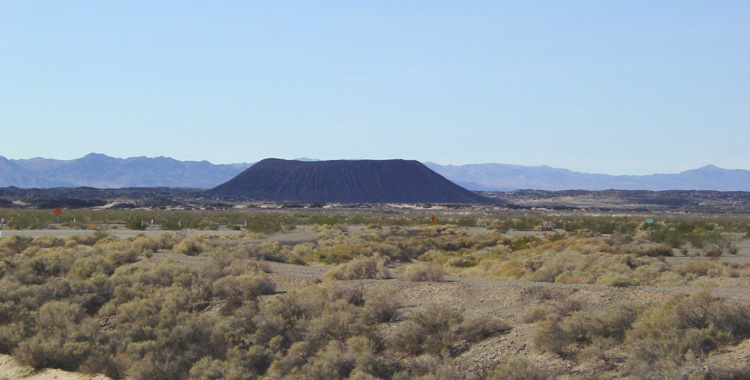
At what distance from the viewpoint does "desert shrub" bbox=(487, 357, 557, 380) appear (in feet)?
40.0

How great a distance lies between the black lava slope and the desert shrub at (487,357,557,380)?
13890 centimetres

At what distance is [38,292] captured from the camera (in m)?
21.0

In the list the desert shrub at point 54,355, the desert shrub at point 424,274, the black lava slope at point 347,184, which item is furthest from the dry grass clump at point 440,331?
the black lava slope at point 347,184

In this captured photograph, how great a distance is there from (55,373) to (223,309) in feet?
13.7

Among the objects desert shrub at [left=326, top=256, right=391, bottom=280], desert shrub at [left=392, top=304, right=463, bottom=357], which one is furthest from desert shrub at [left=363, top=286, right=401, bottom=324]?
desert shrub at [left=326, top=256, right=391, bottom=280]

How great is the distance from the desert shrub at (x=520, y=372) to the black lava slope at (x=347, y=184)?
138904mm

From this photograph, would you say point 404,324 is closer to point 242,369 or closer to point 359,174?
point 242,369

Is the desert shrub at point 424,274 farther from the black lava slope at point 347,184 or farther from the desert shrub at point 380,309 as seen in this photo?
the black lava slope at point 347,184

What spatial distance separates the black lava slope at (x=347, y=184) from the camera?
6117 inches

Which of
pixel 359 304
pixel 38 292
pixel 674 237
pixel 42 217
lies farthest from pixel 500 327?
pixel 42 217

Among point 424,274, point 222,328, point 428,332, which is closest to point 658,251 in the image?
point 424,274

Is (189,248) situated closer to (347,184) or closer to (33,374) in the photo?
(33,374)

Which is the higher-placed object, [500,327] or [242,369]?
[500,327]

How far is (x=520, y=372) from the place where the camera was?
1222 cm
